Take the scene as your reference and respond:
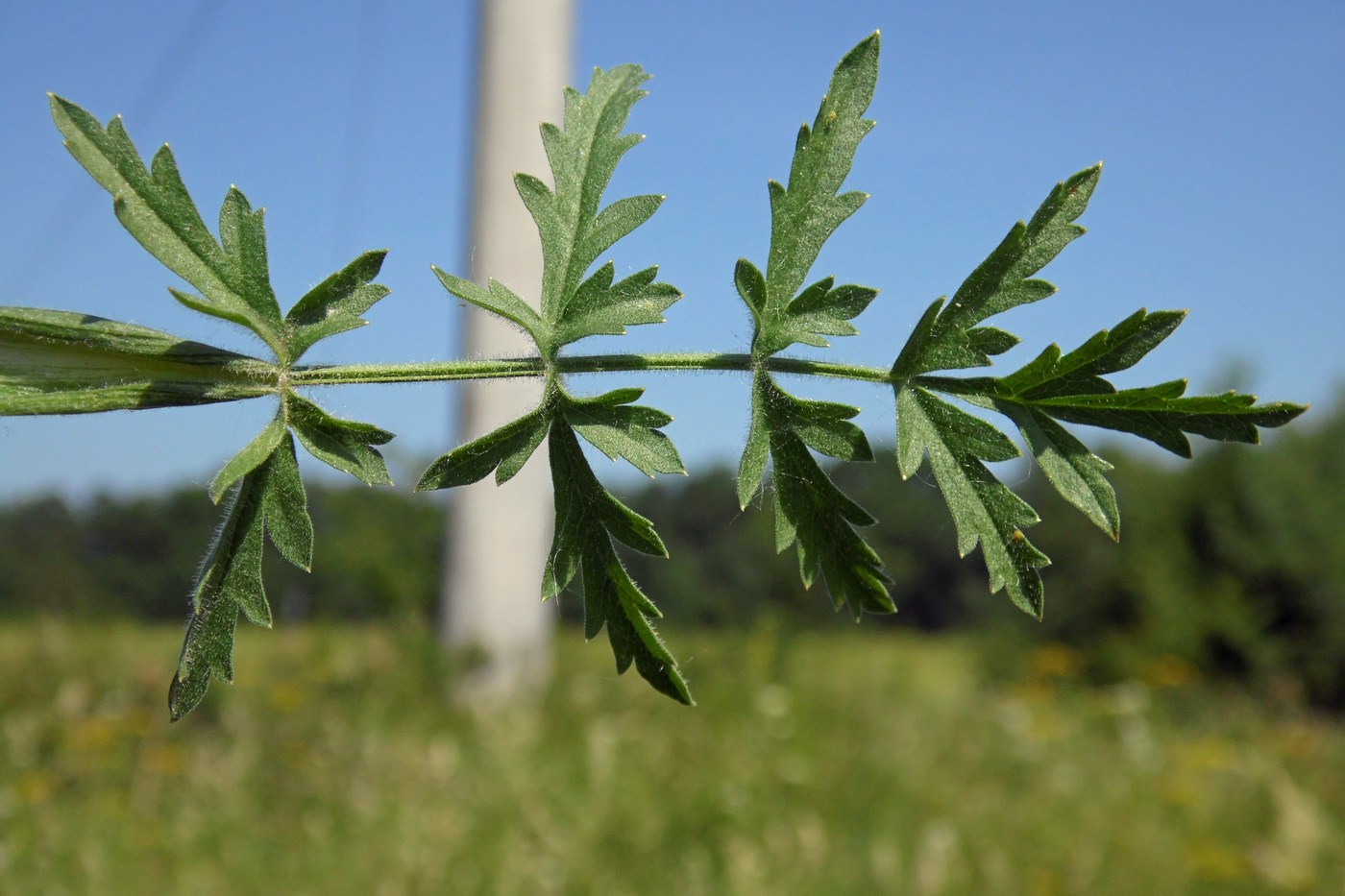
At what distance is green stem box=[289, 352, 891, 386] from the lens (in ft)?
1.01

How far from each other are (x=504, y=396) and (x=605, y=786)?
1450 mm

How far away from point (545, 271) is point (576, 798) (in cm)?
271

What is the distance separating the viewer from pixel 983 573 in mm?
7594

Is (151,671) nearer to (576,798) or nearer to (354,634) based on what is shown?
(354,634)

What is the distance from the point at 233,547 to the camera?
14.6 inches

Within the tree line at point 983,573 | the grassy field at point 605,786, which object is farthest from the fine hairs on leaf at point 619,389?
the tree line at point 983,573

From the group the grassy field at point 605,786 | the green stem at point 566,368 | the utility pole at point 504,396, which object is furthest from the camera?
the utility pole at point 504,396

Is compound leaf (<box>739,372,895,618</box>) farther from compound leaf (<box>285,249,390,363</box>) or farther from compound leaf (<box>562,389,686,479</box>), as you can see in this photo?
compound leaf (<box>285,249,390,363</box>)

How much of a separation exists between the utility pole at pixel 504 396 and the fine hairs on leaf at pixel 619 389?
255cm

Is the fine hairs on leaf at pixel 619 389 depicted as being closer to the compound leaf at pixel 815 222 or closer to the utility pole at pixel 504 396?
the compound leaf at pixel 815 222

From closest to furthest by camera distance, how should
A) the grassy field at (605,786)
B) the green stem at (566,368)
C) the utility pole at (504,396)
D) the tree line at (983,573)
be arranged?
1. the green stem at (566,368)
2. the grassy field at (605,786)
3. the utility pole at (504,396)
4. the tree line at (983,573)

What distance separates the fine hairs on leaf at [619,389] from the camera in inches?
13.4

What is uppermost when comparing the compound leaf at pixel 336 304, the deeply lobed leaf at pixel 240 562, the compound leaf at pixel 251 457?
the compound leaf at pixel 336 304

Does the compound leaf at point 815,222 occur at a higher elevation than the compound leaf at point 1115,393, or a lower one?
higher
